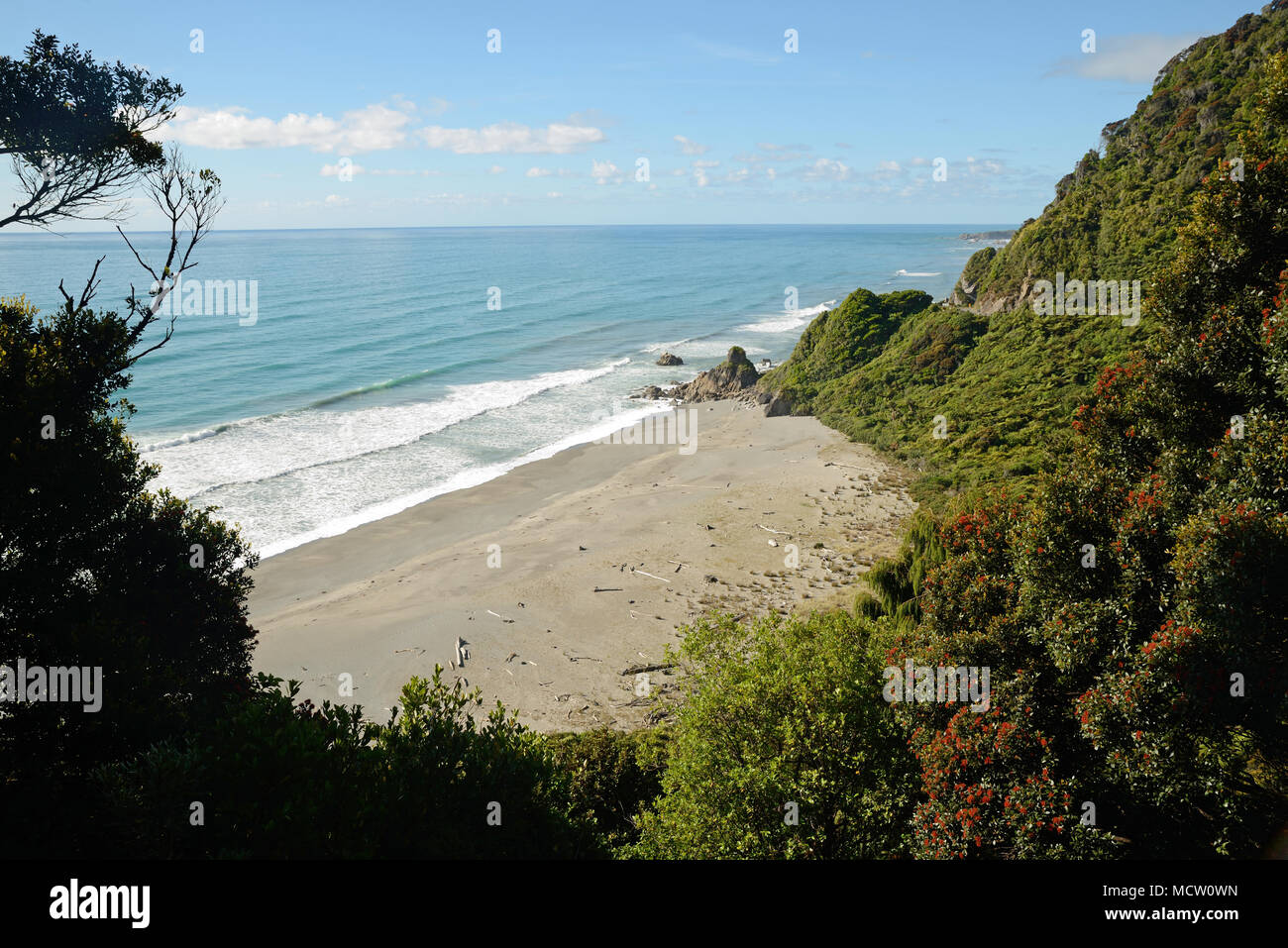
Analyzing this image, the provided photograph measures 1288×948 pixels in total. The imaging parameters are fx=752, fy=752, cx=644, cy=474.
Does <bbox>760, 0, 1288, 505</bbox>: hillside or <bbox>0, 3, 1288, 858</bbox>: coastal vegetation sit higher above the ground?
<bbox>760, 0, 1288, 505</bbox>: hillside

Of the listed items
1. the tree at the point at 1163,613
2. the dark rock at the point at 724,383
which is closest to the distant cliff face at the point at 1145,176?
the dark rock at the point at 724,383

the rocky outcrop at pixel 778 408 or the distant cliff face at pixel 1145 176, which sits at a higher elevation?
the distant cliff face at pixel 1145 176

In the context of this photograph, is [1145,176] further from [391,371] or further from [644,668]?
[391,371]

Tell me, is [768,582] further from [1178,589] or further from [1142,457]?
[1178,589]

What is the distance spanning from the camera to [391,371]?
66.9m

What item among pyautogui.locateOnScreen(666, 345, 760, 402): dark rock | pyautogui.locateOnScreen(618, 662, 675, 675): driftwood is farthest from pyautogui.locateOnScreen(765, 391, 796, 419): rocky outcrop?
pyautogui.locateOnScreen(618, 662, 675, 675): driftwood

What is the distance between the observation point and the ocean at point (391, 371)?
4241 cm

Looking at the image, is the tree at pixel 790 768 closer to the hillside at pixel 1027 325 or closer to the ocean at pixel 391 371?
the hillside at pixel 1027 325

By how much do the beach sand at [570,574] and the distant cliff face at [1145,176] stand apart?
19.1 metres

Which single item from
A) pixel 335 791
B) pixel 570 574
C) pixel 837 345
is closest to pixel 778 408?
pixel 837 345

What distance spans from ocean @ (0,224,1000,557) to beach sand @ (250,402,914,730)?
442 cm

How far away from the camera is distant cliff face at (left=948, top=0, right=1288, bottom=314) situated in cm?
4306

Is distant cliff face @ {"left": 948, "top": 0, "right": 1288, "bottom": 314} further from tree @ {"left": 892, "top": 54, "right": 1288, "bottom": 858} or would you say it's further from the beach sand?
tree @ {"left": 892, "top": 54, "right": 1288, "bottom": 858}

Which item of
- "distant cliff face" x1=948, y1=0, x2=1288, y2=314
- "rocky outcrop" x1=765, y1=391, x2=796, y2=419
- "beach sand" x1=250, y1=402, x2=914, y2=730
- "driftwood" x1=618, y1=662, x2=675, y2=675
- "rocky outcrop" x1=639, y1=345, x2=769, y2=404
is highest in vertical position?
"distant cliff face" x1=948, y1=0, x2=1288, y2=314
